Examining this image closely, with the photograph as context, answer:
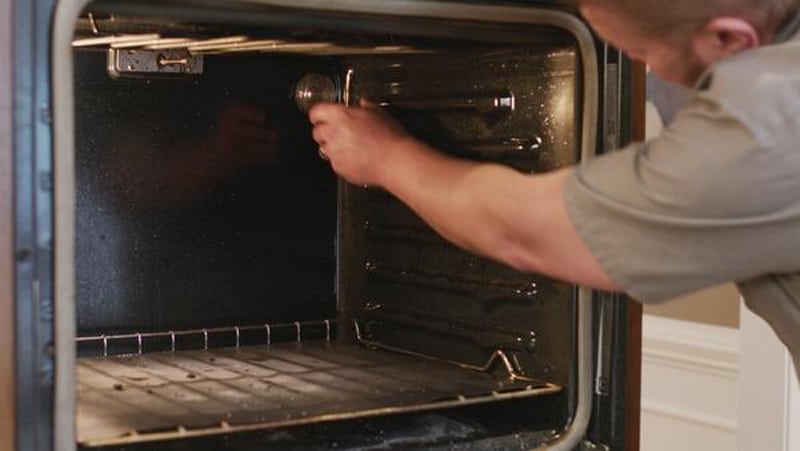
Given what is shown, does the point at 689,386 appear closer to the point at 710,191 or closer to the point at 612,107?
the point at 612,107

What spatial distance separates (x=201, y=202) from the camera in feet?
5.35

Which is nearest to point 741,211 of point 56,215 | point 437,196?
point 437,196

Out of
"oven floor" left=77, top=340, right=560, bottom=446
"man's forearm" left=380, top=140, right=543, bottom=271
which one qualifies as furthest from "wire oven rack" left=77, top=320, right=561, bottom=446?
"man's forearm" left=380, top=140, right=543, bottom=271

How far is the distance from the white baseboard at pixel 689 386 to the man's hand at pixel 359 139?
177cm

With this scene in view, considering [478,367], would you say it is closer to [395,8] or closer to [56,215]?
[395,8]

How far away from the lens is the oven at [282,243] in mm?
1003

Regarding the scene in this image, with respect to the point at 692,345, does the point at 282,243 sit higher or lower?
higher

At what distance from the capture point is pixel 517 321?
1.48 meters

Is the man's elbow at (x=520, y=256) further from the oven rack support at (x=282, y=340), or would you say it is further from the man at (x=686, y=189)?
the oven rack support at (x=282, y=340)

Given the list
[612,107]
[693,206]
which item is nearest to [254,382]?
[612,107]

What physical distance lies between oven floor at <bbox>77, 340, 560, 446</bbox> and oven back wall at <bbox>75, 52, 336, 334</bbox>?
0.07 m

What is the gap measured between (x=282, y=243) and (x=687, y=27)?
82cm

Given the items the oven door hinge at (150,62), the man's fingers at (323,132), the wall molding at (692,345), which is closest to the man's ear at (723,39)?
the man's fingers at (323,132)

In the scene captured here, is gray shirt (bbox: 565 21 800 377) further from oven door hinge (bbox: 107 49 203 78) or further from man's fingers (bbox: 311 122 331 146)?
oven door hinge (bbox: 107 49 203 78)
